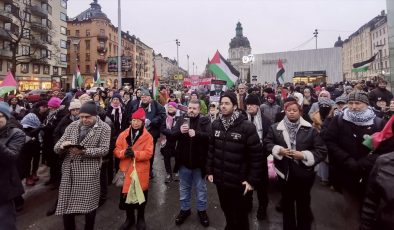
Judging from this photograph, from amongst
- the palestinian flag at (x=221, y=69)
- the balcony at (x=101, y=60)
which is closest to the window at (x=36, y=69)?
the balcony at (x=101, y=60)

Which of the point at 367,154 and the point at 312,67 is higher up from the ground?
the point at 312,67

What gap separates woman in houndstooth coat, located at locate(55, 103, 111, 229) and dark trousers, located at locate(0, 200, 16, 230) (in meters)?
0.48

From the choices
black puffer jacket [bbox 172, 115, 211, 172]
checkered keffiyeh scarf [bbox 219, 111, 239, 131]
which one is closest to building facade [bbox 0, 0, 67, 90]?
black puffer jacket [bbox 172, 115, 211, 172]

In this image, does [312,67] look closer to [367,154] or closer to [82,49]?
[367,154]

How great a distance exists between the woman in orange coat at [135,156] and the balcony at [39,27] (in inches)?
1893

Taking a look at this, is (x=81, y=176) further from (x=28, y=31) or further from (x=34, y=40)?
(x=28, y=31)

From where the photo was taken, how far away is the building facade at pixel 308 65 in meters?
30.8

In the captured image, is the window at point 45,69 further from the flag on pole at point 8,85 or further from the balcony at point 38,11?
the flag on pole at point 8,85

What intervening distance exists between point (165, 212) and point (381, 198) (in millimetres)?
3654

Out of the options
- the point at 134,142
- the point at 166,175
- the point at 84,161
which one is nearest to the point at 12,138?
the point at 84,161

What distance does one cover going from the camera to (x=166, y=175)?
6852 mm

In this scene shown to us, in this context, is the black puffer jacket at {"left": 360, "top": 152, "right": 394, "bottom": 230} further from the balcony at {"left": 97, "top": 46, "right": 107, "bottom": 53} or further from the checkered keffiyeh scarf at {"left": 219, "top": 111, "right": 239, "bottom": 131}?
the balcony at {"left": 97, "top": 46, "right": 107, "bottom": 53}

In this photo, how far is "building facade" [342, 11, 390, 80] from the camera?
230ft

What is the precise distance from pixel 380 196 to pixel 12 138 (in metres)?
3.82
